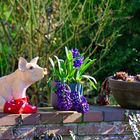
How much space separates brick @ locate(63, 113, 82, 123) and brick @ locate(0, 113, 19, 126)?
14.2 inches

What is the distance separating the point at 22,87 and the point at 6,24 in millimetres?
2125

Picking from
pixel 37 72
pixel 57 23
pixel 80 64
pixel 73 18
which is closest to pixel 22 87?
pixel 37 72

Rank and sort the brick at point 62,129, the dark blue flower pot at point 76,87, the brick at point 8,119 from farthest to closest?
the dark blue flower pot at point 76,87, the brick at point 62,129, the brick at point 8,119

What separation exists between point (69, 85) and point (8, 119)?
0.54 m

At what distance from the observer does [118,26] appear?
5730 mm

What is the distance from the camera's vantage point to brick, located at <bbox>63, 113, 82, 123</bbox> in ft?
12.0

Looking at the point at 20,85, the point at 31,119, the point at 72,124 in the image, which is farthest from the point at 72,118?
the point at 20,85

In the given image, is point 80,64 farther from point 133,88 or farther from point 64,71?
point 133,88

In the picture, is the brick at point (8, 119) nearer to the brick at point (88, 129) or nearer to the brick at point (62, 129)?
the brick at point (62, 129)

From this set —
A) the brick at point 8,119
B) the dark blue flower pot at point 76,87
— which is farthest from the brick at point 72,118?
the brick at point 8,119

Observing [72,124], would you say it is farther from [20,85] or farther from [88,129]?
[20,85]

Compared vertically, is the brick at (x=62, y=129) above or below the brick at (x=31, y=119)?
below

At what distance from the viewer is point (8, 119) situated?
3545 millimetres

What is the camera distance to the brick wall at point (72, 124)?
11.7ft
